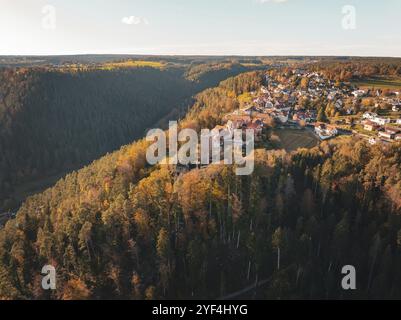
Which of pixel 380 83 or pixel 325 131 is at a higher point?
pixel 380 83

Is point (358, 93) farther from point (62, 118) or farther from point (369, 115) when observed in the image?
point (62, 118)

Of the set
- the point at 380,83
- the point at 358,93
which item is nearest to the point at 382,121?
the point at 358,93

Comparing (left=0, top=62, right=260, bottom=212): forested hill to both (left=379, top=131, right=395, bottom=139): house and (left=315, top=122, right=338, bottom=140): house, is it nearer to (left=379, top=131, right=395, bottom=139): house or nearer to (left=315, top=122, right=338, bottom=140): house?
(left=315, top=122, right=338, bottom=140): house

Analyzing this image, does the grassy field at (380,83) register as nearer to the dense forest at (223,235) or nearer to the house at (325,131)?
→ the house at (325,131)

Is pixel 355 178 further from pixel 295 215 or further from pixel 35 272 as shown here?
pixel 35 272

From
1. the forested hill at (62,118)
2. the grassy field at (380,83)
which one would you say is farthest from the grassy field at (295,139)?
the forested hill at (62,118)

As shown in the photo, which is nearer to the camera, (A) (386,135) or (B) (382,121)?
(A) (386,135)

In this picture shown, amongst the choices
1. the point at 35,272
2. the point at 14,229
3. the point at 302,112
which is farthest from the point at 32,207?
the point at 302,112
